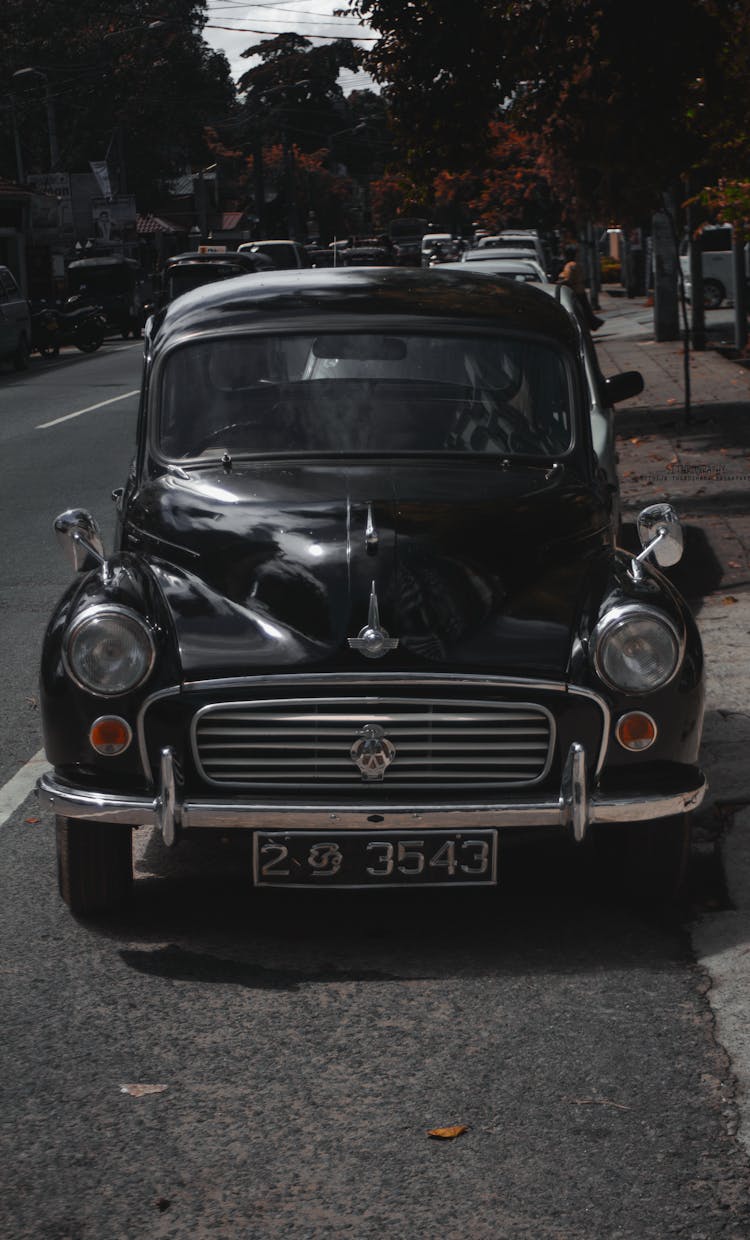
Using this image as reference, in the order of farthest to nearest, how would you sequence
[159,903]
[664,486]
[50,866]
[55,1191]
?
[664,486] → [50,866] → [159,903] → [55,1191]

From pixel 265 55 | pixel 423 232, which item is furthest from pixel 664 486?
pixel 265 55

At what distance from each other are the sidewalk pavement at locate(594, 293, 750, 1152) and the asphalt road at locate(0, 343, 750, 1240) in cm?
10

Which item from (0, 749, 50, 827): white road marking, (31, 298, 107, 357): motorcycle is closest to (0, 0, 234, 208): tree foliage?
(31, 298, 107, 357): motorcycle

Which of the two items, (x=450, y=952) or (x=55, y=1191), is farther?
(x=450, y=952)

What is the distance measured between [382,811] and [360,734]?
0.69 feet

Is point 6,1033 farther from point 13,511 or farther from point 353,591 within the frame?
point 13,511

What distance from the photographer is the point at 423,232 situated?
100688 mm

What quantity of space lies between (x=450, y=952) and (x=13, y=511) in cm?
899

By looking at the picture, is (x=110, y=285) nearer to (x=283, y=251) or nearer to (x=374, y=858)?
(x=283, y=251)

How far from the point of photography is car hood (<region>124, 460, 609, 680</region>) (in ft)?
14.6

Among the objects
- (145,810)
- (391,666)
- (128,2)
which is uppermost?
(128,2)

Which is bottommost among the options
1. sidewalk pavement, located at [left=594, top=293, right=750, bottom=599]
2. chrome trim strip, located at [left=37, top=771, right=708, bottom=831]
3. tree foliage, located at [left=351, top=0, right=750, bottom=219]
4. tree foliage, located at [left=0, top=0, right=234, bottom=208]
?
sidewalk pavement, located at [left=594, top=293, right=750, bottom=599]

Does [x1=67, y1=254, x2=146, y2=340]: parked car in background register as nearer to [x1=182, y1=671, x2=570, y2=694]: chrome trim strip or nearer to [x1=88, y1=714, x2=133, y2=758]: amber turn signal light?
[x1=88, y1=714, x2=133, y2=758]: amber turn signal light

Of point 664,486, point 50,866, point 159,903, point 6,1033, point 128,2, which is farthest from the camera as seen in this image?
point 128,2
